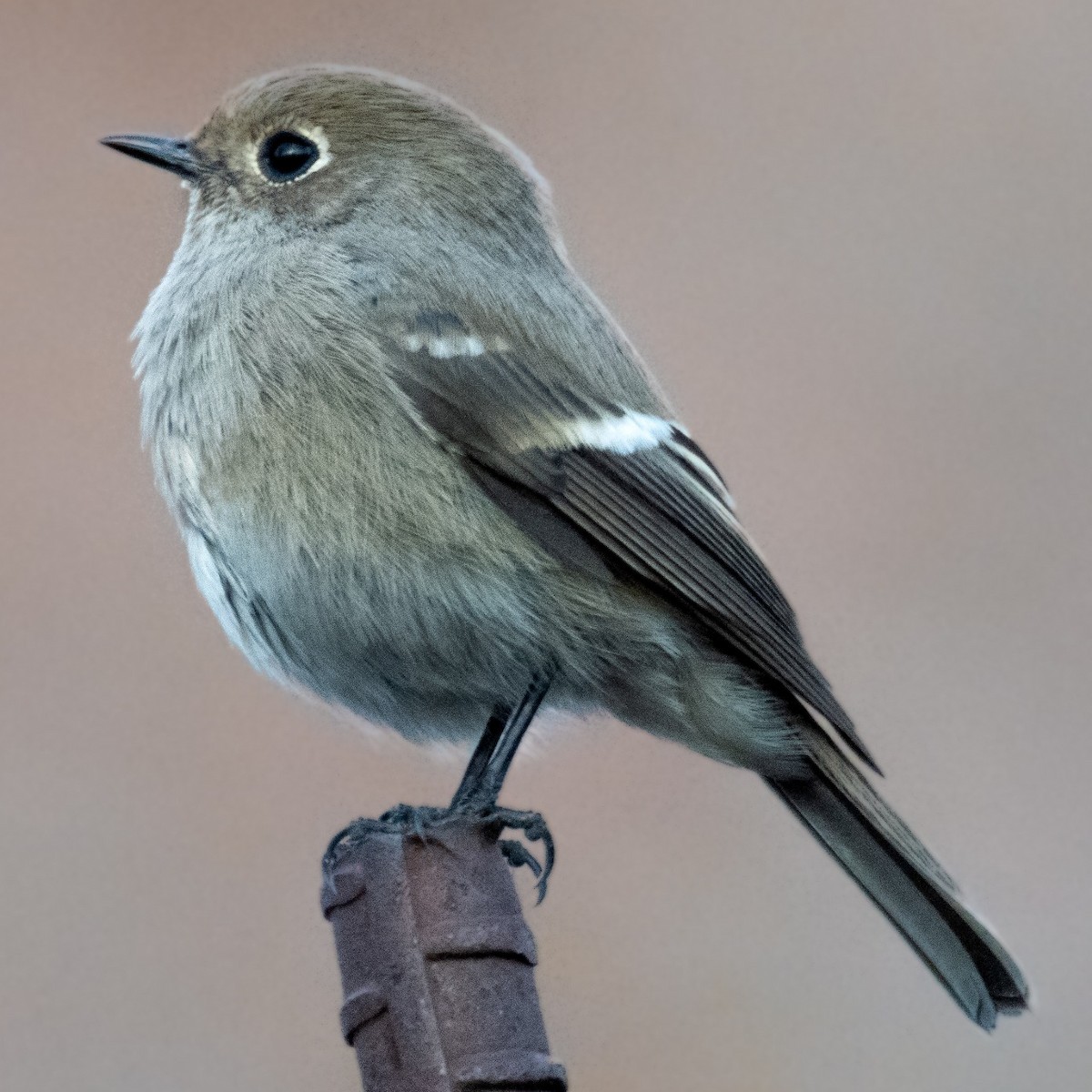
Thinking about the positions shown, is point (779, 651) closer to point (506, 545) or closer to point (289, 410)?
point (506, 545)

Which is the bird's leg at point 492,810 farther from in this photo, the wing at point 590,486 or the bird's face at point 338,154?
the bird's face at point 338,154

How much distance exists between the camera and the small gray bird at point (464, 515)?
6.97 ft

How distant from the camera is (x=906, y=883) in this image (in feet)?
7.34

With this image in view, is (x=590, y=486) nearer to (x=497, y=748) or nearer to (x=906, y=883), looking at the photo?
(x=497, y=748)

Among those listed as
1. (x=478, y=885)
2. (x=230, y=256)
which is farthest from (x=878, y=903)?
(x=230, y=256)

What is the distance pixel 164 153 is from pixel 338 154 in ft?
0.96

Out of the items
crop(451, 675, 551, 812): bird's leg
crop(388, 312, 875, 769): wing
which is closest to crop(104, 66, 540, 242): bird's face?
crop(388, 312, 875, 769): wing

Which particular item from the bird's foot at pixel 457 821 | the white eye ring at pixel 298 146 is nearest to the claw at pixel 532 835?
the bird's foot at pixel 457 821

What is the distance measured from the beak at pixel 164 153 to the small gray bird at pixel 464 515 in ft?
0.41

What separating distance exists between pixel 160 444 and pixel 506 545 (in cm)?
52

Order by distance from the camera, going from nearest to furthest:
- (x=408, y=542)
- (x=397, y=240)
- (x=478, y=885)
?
(x=478, y=885), (x=408, y=542), (x=397, y=240)

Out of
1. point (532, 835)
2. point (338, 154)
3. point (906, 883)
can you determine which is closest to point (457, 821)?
point (532, 835)

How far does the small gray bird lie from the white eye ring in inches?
1.2

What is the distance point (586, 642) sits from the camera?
2211mm
